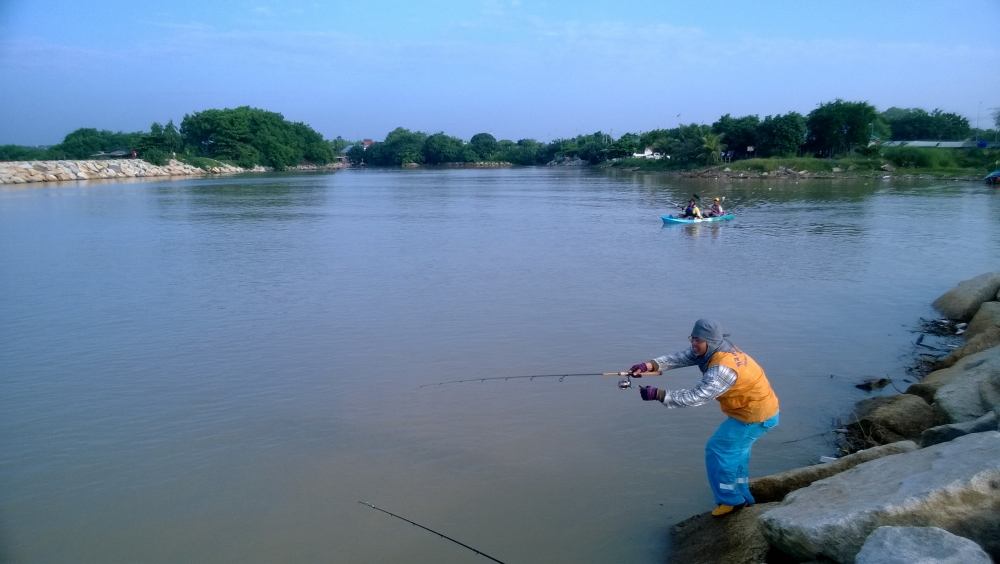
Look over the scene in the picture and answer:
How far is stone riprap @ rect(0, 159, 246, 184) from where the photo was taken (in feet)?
207

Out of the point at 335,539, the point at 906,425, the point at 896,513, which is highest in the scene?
the point at 896,513

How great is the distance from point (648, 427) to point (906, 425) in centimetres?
288

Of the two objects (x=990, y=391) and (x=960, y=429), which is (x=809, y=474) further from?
(x=990, y=391)

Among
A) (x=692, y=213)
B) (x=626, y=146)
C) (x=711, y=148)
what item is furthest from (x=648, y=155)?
(x=692, y=213)

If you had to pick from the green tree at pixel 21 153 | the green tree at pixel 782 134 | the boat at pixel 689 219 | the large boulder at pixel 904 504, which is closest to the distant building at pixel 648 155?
the green tree at pixel 782 134

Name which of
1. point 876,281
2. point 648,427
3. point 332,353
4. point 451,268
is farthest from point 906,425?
point 451,268

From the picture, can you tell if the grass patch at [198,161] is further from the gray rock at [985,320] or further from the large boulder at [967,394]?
the large boulder at [967,394]

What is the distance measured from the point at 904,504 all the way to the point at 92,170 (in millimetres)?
85820

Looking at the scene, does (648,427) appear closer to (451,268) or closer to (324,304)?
(324,304)

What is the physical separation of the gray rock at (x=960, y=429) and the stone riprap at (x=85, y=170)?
7486 centimetres

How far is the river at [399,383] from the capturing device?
643 centimetres

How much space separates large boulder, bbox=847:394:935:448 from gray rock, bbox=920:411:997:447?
1.52 meters

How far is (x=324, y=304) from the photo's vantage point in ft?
48.7

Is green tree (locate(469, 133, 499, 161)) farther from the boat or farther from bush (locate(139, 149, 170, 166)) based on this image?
the boat
